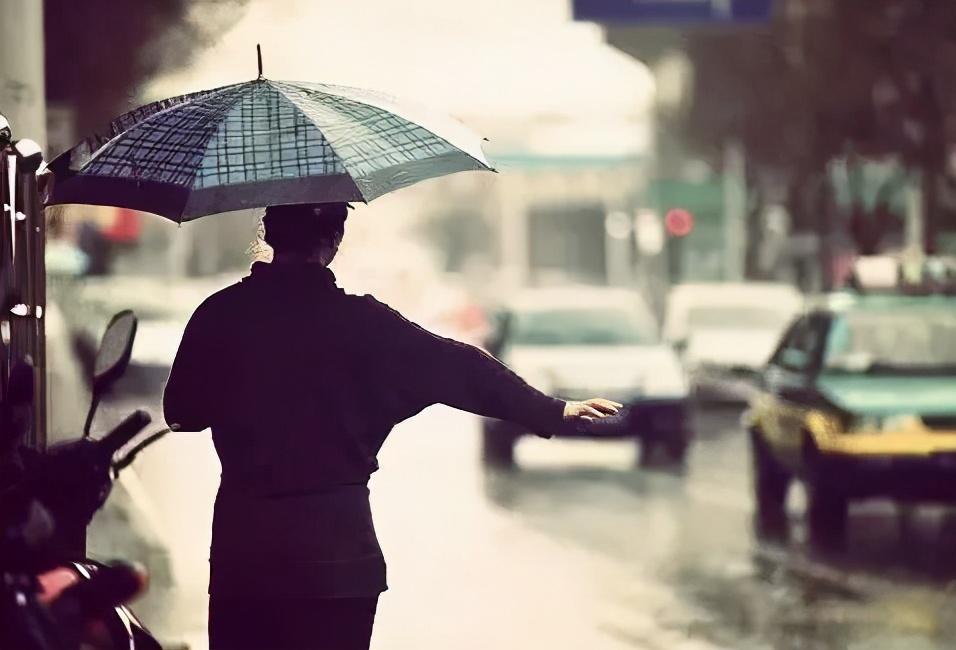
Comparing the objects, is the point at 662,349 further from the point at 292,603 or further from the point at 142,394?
the point at 292,603

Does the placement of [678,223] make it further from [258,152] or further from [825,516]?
[258,152]

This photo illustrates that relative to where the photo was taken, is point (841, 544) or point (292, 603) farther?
point (841, 544)

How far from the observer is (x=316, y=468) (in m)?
4.12

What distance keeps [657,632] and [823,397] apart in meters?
3.83

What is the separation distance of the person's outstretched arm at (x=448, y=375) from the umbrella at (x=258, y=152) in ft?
1.31

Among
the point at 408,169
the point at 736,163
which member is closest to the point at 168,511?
the point at 408,169

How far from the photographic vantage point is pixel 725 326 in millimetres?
27359

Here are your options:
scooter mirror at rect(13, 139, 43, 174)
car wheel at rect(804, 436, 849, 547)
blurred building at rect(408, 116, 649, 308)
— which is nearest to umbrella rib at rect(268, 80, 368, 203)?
scooter mirror at rect(13, 139, 43, 174)

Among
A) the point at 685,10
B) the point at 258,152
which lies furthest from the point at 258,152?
the point at 685,10

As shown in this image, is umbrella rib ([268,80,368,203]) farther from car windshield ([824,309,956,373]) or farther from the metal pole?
the metal pole

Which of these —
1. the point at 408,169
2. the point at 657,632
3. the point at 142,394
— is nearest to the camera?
the point at 408,169

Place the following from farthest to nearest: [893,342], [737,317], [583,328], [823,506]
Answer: [737,317], [583,328], [893,342], [823,506]

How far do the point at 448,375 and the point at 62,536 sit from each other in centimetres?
86

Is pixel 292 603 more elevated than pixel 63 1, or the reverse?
pixel 63 1
